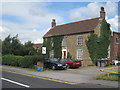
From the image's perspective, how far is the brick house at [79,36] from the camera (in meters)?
30.2

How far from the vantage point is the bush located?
25.5 metres

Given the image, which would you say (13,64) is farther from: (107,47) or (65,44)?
(107,47)

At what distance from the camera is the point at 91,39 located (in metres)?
29.5

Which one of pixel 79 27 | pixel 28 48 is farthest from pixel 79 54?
pixel 28 48

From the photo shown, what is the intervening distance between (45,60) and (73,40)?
11.1 metres

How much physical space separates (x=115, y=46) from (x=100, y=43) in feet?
21.3

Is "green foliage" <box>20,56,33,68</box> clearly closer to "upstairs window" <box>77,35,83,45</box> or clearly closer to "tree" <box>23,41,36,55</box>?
"tree" <box>23,41,36,55</box>

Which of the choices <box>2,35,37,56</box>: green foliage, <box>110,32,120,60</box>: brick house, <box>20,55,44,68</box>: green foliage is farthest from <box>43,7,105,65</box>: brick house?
<box>20,55,44,68</box>: green foliage

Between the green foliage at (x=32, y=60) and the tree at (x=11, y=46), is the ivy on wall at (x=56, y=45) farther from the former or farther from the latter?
the green foliage at (x=32, y=60)

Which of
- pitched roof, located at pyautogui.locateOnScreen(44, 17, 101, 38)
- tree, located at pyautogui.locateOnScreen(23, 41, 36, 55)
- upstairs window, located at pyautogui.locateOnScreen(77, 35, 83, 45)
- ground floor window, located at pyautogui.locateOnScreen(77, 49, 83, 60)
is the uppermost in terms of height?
pitched roof, located at pyautogui.locateOnScreen(44, 17, 101, 38)

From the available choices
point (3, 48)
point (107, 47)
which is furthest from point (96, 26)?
point (3, 48)

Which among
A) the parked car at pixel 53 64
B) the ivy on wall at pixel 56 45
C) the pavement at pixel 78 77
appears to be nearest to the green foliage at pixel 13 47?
the ivy on wall at pixel 56 45

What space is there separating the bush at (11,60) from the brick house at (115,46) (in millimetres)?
18434

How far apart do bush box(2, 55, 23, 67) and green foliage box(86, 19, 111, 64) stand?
12.6 m
